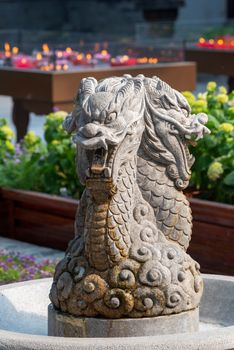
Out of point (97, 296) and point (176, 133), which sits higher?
point (176, 133)

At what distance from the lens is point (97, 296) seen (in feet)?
12.8

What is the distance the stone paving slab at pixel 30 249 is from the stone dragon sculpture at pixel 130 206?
3.75 meters

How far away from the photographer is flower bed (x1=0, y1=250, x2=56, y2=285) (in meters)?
6.90

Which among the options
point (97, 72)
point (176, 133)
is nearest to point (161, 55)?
point (97, 72)

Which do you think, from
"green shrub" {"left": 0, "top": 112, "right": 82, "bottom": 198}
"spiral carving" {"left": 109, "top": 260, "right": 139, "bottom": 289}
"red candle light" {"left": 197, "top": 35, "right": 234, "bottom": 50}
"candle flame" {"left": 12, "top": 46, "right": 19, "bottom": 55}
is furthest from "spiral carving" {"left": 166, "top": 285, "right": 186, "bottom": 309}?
"red candle light" {"left": 197, "top": 35, "right": 234, "bottom": 50}

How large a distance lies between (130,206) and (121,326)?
421 millimetres

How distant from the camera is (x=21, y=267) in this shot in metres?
7.25

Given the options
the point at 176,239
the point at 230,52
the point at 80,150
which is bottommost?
the point at 176,239

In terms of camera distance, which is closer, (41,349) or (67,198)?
(41,349)

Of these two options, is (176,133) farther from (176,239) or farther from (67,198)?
(67,198)

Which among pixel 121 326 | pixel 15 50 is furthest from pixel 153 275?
pixel 15 50

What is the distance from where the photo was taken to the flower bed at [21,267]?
22.6 ft

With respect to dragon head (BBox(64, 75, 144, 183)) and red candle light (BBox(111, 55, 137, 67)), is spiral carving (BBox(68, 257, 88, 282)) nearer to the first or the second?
dragon head (BBox(64, 75, 144, 183))

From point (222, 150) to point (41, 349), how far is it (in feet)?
13.7
